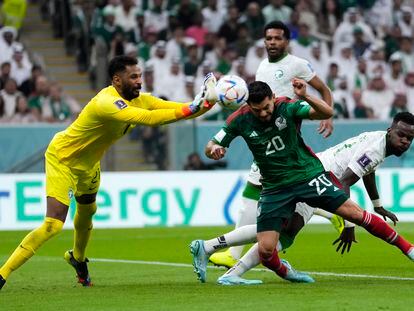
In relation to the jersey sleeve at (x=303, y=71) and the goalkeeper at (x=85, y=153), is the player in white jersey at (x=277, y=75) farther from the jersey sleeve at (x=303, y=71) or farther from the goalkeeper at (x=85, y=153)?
the goalkeeper at (x=85, y=153)

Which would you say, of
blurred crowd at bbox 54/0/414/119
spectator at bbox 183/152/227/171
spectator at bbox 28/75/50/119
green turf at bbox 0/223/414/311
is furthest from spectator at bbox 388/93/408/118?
spectator at bbox 28/75/50/119

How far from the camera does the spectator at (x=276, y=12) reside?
2556cm

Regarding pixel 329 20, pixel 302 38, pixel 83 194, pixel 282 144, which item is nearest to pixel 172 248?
pixel 83 194

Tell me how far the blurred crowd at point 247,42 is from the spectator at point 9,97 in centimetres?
250

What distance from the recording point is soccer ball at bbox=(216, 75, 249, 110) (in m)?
10.3

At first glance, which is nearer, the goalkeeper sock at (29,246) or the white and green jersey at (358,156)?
the goalkeeper sock at (29,246)

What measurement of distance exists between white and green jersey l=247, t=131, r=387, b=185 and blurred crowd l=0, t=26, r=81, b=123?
32.4ft

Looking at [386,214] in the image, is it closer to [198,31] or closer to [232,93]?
[232,93]

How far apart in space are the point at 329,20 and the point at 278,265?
16687 millimetres

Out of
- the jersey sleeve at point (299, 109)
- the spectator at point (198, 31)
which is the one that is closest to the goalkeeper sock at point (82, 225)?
the jersey sleeve at point (299, 109)

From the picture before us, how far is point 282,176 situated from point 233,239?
3.34ft

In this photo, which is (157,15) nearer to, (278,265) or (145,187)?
(145,187)

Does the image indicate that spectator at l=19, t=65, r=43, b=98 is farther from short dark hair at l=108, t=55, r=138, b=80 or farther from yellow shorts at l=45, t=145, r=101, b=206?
short dark hair at l=108, t=55, r=138, b=80

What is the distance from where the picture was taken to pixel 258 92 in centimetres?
1052
